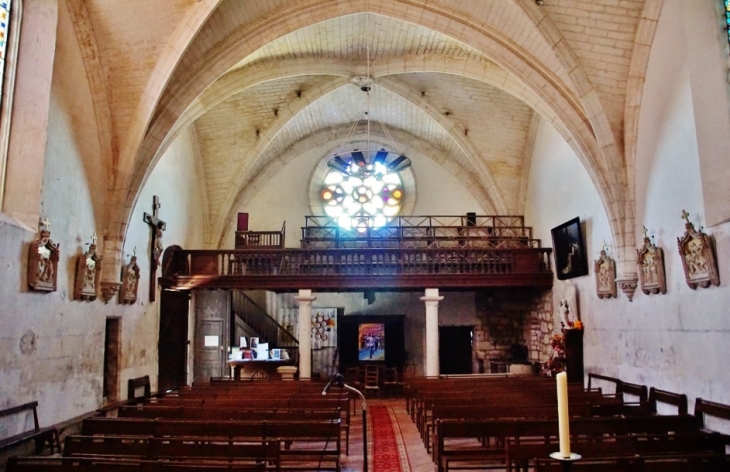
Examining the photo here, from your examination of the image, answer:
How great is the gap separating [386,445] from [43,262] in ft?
→ 18.4

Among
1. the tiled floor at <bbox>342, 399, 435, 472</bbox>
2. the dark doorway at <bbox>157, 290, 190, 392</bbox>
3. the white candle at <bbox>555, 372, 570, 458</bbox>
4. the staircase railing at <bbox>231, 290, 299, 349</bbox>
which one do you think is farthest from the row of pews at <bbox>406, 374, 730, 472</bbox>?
the staircase railing at <bbox>231, 290, 299, 349</bbox>

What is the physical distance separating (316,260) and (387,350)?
5406 millimetres

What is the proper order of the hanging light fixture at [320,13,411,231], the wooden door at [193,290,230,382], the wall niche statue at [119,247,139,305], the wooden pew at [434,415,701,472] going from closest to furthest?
the wooden pew at [434,415,701,472]
the wall niche statue at [119,247,139,305]
the wooden door at [193,290,230,382]
the hanging light fixture at [320,13,411,231]

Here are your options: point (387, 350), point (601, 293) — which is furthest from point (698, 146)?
point (387, 350)

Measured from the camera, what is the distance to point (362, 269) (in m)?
13.6

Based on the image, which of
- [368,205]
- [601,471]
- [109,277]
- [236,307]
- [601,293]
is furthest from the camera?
[368,205]

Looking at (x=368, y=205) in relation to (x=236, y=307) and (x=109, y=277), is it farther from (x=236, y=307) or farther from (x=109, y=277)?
(x=109, y=277)

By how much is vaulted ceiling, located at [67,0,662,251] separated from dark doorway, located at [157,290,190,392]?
3788mm

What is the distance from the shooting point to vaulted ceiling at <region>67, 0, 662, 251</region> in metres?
9.32

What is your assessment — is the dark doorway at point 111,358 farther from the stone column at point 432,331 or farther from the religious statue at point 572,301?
the religious statue at point 572,301

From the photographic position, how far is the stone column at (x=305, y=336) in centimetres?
1334

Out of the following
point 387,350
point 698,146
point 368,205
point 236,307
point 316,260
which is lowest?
point 387,350

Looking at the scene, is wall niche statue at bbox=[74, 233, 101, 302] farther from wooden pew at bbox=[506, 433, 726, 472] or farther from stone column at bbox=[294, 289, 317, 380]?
wooden pew at bbox=[506, 433, 726, 472]

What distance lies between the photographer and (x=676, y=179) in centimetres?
841
